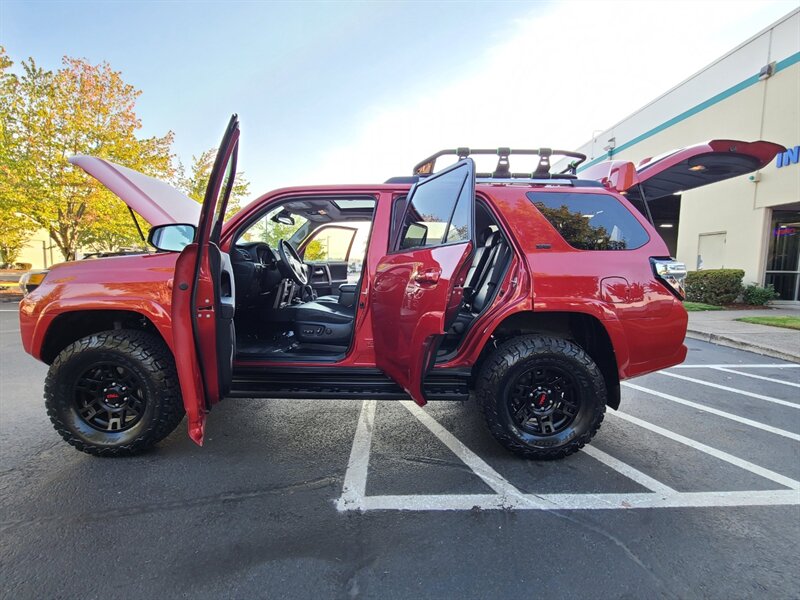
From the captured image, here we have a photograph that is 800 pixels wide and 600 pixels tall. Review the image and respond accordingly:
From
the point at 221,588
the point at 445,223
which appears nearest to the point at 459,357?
the point at 445,223

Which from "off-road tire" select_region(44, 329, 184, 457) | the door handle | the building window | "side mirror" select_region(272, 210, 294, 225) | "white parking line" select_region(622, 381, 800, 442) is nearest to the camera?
the door handle

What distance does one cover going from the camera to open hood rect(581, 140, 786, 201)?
2652 millimetres

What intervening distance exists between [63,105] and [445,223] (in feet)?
49.2

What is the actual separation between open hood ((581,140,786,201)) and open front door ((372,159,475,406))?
4.60 feet

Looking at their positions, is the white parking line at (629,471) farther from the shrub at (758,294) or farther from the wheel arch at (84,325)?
the shrub at (758,294)

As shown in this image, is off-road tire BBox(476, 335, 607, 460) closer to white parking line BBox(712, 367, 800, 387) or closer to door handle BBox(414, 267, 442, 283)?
door handle BBox(414, 267, 442, 283)

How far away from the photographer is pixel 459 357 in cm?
284

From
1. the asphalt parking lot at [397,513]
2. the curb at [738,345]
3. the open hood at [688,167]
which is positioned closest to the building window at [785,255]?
the curb at [738,345]

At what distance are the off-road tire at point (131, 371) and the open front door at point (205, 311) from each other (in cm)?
36

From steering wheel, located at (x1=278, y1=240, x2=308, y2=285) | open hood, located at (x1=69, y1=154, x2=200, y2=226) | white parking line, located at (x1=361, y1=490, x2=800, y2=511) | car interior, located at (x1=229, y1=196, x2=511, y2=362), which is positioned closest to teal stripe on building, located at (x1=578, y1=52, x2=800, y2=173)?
car interior, located at (x1=229, y1=196, x2=511, y2=362)

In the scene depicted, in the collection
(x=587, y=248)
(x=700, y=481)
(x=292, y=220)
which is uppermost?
(x=292, y=220)

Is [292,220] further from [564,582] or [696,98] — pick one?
[696,98]

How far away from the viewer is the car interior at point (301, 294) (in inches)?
120

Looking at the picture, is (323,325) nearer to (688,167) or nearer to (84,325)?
(84,325)
